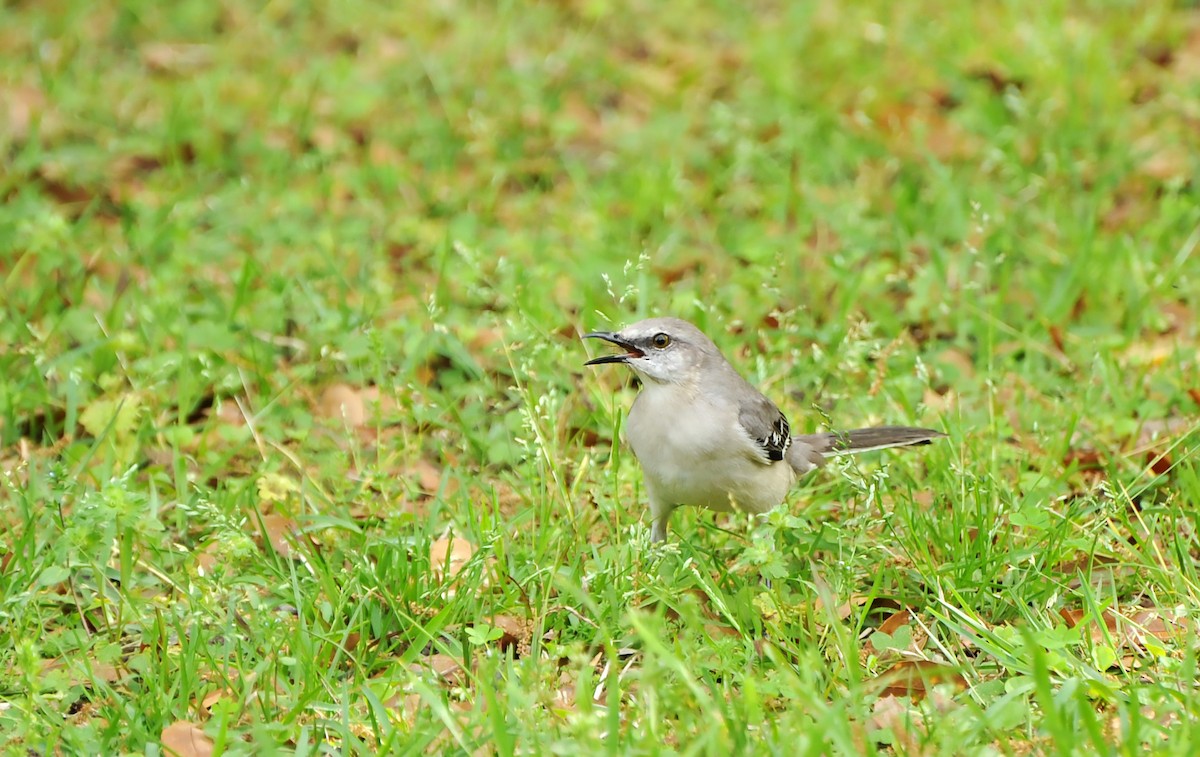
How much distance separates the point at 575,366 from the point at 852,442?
155 centimetres

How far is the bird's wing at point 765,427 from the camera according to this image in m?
5.16

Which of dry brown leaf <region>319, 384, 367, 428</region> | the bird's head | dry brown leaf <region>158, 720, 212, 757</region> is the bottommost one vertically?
dry brown leaf <region>319, 384, 367, 428</region>

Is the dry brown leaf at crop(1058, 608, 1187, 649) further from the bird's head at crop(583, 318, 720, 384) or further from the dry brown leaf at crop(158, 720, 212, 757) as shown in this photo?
the dry brown leaf at crop(158, 720, 212, 757)

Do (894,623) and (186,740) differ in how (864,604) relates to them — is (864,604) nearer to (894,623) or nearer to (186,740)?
(894,623)

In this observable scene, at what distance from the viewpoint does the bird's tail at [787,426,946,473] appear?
5.30 m

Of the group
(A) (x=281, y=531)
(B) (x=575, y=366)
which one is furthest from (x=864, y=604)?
(A) (x=281, y=531)

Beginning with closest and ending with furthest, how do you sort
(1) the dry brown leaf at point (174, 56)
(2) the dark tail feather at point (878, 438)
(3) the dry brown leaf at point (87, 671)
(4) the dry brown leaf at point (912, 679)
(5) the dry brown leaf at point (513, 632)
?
(4) the dry brown leaf at point (912, 679) → (3) the dry brown leaf at point (87, 671) → (5) the dry brown leaf at point (513, 632) → (2) the dark tail feather at point (878, 438) → (1) the dry brown leaf at point (174, 56)

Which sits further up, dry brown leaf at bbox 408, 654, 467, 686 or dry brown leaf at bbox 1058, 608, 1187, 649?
dry brown leaf at bbox 1058, 608, 1187, 649

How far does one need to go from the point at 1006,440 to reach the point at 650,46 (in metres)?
5.21

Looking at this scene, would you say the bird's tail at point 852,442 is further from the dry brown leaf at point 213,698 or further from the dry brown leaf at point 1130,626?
the dry brown leaf at point 213,698

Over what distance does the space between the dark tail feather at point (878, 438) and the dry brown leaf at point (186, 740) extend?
2512 millimetres

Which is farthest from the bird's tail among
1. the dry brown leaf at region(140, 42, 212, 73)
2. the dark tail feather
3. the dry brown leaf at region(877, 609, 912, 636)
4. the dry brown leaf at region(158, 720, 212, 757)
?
the dry brown leaf at region(140, 42, 212, 73)

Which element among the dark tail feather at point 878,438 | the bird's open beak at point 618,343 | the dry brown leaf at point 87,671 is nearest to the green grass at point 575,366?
the dry brown leaf at point 87,671

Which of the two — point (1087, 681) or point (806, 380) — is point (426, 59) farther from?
point (1087, 681)
